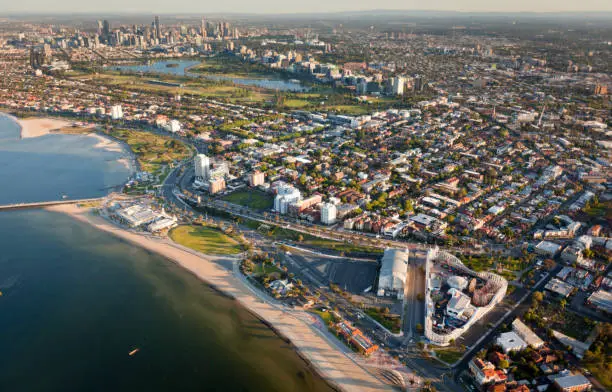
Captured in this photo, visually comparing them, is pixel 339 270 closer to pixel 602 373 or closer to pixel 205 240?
pixel 205 240

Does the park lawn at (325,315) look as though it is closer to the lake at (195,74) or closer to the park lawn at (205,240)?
the park lawn at (205,240)

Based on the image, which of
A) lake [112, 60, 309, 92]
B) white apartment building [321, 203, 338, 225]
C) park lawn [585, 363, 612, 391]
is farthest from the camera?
lake [112, 60, 309, 92]

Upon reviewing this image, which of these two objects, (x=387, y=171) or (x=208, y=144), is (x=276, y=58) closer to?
(x=208, y=144)

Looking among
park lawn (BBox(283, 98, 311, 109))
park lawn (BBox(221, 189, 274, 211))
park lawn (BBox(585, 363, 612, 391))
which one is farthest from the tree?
park lawn (BBox(283, 98, 311, 109))

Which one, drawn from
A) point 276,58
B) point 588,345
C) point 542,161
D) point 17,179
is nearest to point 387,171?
point 542,161

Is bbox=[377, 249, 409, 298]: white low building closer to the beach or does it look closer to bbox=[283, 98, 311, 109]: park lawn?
bbox=[283, 98, 311, 109]: park lawn

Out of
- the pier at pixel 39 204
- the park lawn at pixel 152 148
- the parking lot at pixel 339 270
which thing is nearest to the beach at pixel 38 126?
the park lawn at pixel 152 148
